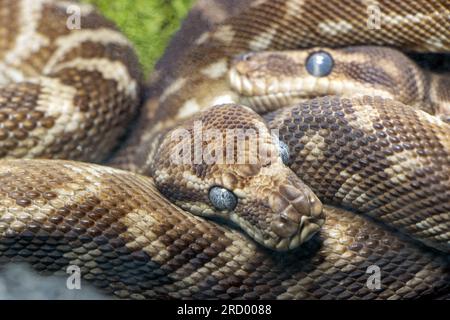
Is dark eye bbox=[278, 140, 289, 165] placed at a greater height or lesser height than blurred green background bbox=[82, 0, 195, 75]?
lesser

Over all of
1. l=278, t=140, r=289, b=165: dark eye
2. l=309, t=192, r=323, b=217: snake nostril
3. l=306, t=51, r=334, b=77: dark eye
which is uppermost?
l=306, t=51, r=334, b=77: dark eye

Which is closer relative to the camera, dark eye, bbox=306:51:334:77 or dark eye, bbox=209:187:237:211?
dark eye, bbox=209:187:237:211

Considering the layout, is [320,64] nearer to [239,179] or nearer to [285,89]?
[285,89]

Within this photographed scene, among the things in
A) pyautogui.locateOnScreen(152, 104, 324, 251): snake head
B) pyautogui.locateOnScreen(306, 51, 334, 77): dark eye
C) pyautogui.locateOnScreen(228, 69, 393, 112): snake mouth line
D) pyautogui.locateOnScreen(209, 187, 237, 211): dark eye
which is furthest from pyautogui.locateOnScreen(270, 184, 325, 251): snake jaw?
pyautogui.locateOnScreen(306, 51, 334, 77): dark eye

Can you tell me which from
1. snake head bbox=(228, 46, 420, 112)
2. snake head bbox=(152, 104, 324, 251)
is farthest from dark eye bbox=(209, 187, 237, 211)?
snake head bbox=(228, 46, 420, 112)

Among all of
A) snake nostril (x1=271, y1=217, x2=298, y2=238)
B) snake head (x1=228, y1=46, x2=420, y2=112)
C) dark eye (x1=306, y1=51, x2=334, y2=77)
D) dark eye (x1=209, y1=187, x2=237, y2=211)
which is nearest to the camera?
snake nostril (x1=271, y1=217, x2=298, y2=238)

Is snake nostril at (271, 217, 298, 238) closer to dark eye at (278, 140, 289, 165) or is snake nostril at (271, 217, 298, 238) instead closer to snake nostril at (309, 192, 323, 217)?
snake nostril at (309, 192, 323, 217)

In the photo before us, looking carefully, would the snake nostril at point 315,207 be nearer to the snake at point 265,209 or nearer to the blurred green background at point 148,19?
the snake at point 265,209

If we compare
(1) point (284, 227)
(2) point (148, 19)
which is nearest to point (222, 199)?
(1) point (284, 227)

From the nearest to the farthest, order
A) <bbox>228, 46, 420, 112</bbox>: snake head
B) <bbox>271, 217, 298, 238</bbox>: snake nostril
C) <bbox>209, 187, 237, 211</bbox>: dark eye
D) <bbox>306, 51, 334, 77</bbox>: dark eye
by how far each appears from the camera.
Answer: <bbox>271, 217, 298, 238</bbox>: snake nostril → <bbox>209, 187, 237, 211</bbox>: dark eye → <bbox>228, 46, 420, 112</bbox>: snake head → <bbox>306, 51, 334, 77</bbox>: dark eye
